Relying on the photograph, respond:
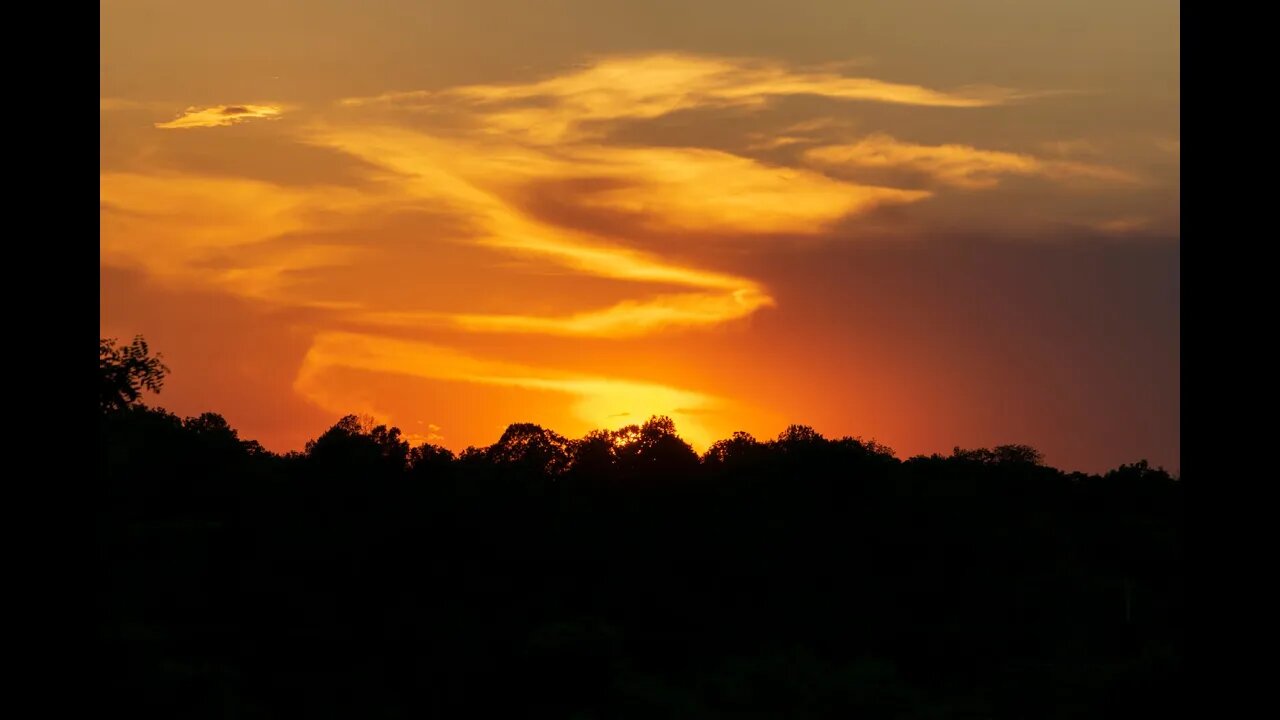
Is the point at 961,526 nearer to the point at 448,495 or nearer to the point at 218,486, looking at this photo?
the point at 448,495

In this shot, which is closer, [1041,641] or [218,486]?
[1041,641]

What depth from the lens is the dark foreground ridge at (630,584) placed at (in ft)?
87.8

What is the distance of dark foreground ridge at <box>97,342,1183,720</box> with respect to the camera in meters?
26.8

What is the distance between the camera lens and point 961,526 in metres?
38.2

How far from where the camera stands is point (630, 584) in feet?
113
